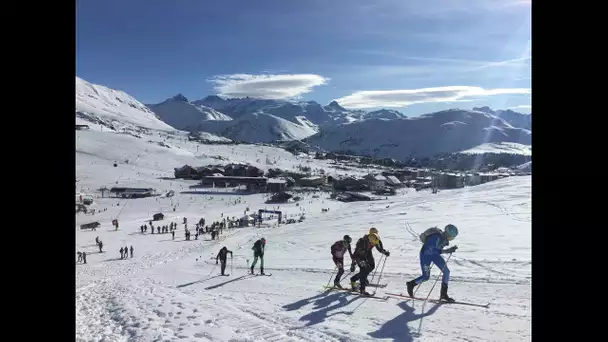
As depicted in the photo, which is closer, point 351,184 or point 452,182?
point 351,184

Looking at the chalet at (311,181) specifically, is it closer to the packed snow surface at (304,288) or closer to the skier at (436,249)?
the packed snow surface at (304,288)

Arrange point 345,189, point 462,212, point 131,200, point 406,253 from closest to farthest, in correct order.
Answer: point 406,253, point 462,212, point 131,200, point 345,189

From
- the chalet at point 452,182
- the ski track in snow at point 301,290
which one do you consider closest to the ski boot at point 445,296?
the ski track in snow at point 301,290

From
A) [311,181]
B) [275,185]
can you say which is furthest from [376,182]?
[275,185]

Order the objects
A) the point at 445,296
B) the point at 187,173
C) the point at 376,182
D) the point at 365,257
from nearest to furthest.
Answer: the point at 445,296
the point at 365,257
the point at 376,182
the point at 187,173

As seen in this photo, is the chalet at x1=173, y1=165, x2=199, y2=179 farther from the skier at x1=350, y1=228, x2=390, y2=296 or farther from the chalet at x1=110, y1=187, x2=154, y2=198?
the skier at x1=350, y1=228, x2=390, y2=296

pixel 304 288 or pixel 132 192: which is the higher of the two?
pixel 132 192

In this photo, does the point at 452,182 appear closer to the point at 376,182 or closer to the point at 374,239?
the point at 376,182

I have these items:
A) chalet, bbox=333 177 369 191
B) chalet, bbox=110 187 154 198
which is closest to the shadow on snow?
chalet, bbox=110 187 154 198

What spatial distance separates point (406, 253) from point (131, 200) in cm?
3510

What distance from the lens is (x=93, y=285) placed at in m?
10.4
